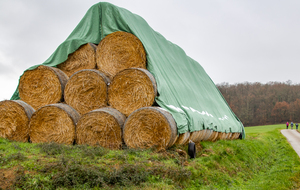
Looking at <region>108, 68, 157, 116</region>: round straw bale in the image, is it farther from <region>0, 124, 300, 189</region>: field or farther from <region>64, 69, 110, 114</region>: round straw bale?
<region>0, 124, 300, 189</region>: field

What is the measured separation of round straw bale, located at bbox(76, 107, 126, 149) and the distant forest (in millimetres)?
64145

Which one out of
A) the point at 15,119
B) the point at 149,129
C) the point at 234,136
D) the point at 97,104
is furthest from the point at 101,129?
the point at 234,136

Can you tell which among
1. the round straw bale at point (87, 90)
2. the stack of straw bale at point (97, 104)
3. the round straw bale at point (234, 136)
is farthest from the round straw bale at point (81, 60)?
the round straw bale at point (234, 136)

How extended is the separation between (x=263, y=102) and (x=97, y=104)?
72.3 m

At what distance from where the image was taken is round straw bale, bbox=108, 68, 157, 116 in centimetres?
854

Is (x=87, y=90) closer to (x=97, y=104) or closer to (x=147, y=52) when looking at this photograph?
(x=97, y=104)

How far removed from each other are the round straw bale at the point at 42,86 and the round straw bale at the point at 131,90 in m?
1.87

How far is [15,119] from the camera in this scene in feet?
29.2

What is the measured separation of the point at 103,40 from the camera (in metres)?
9.79

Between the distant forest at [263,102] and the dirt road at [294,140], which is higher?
the distant forest at [263,102]

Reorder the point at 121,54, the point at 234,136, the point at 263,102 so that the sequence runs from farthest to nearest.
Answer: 1. the point at 263,102
2. the point at 234,136
3. the point at 121,54

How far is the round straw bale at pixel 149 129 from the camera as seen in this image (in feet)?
24.9

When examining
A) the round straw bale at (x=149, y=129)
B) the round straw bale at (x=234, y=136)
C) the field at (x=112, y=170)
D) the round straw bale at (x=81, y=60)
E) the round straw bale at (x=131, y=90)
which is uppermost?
the round straw bale at (x=81, y=60)

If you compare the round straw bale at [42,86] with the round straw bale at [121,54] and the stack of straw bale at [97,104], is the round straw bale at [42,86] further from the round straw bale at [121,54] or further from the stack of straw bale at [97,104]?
the round straw bale at [121,54]
